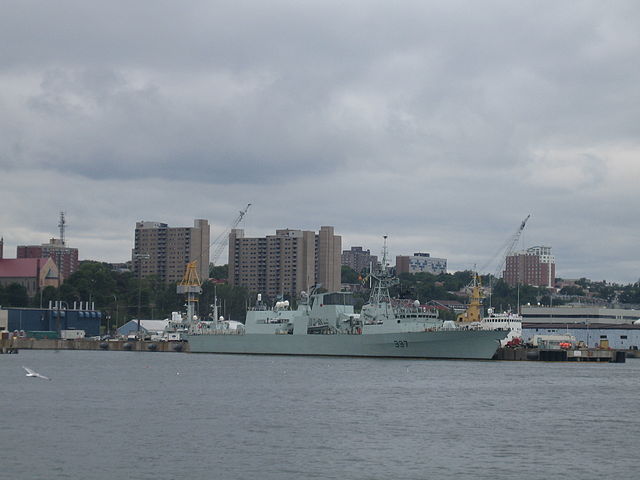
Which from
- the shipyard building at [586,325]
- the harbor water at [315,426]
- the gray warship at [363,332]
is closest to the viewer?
the harbor water at [315,426]

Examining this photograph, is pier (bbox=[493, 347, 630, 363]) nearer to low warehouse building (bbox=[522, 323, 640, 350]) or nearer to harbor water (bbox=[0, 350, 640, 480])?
low warehouse building (bbox=[522, 323, 640, 350])

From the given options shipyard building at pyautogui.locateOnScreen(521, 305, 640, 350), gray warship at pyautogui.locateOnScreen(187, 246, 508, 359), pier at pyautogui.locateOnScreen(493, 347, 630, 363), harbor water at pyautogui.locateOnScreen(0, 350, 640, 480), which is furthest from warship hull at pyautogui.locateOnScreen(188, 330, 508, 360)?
shipyard building at pyautogui.locateOnScreen(521, 305, 640, 350)

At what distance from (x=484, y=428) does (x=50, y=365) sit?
65.6m

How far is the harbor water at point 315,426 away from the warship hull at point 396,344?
18034 millimetres

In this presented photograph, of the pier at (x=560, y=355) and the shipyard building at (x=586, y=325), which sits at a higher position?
the shipyard building at (x=586, y=325)

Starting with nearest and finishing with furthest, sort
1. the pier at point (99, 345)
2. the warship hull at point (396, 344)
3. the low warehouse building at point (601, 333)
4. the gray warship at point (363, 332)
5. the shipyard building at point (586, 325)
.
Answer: the warship hull at point (396, 344) → the gray warship at point (363, 332) → the pier at point (99, 345) → the low warehouse building at point (601, 333) → the shipyard building at point (586, 325)

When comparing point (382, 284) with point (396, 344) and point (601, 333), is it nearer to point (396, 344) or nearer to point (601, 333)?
point (396, 344)

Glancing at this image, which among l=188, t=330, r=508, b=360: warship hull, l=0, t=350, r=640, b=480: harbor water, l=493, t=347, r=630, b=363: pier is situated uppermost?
l=188, t=330, r=508, b=360: warship hull

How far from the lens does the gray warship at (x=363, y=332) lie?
11150cm

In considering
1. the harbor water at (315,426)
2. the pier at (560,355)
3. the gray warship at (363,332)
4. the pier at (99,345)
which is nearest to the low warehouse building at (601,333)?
the pier at (560,355)

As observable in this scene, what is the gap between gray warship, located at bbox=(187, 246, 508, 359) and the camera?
112 m

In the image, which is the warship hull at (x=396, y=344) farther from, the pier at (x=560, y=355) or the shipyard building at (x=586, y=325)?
the shipyard building at (x=586, y=325)

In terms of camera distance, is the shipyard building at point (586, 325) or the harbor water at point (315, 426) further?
the shipyard building at point (586, 325)

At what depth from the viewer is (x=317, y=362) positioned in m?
109
